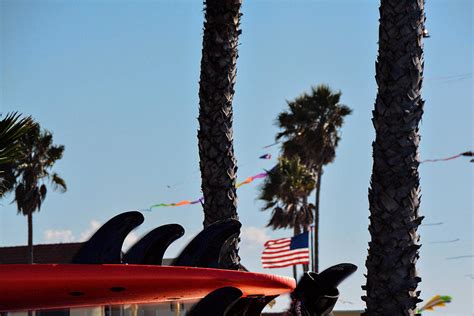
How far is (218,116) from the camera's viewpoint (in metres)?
14.7

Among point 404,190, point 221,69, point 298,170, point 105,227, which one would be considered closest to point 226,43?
point 221,69

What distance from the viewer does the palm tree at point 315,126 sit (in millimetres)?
52062

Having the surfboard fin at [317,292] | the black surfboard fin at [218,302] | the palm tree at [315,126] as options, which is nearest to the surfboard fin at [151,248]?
the black surfboard fin at [218,302]

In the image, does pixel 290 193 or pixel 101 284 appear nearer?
pixel 101 284

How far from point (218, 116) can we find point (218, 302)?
7923 mm

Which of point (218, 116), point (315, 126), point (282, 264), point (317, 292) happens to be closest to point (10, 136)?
point (218, 116)

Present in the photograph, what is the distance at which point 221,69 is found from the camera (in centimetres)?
1482

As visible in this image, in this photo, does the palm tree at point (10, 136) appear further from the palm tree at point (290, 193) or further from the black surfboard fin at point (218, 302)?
the palm tree at point (290, 193)

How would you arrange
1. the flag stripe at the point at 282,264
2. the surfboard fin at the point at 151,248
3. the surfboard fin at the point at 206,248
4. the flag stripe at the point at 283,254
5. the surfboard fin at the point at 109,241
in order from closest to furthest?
the surfboard fin at the point at 109,241 → the surfboard fin at the point at 151,248 → the surfboard fin at the point at 206,248 → the flag stripe at the point at 282,264 → the flag stripe at the point at 283,254

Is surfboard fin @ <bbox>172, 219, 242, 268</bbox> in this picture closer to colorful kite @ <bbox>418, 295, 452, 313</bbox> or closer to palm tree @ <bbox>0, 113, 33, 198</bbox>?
palm tree @ <bbox>0, 113, 33, 198</bbox>

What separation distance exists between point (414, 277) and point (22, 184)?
4226 cm

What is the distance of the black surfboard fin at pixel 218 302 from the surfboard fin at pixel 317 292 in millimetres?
1733

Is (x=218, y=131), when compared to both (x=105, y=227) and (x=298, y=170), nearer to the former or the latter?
(x=105, y=227)

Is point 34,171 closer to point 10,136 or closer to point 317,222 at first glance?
point 317,222
